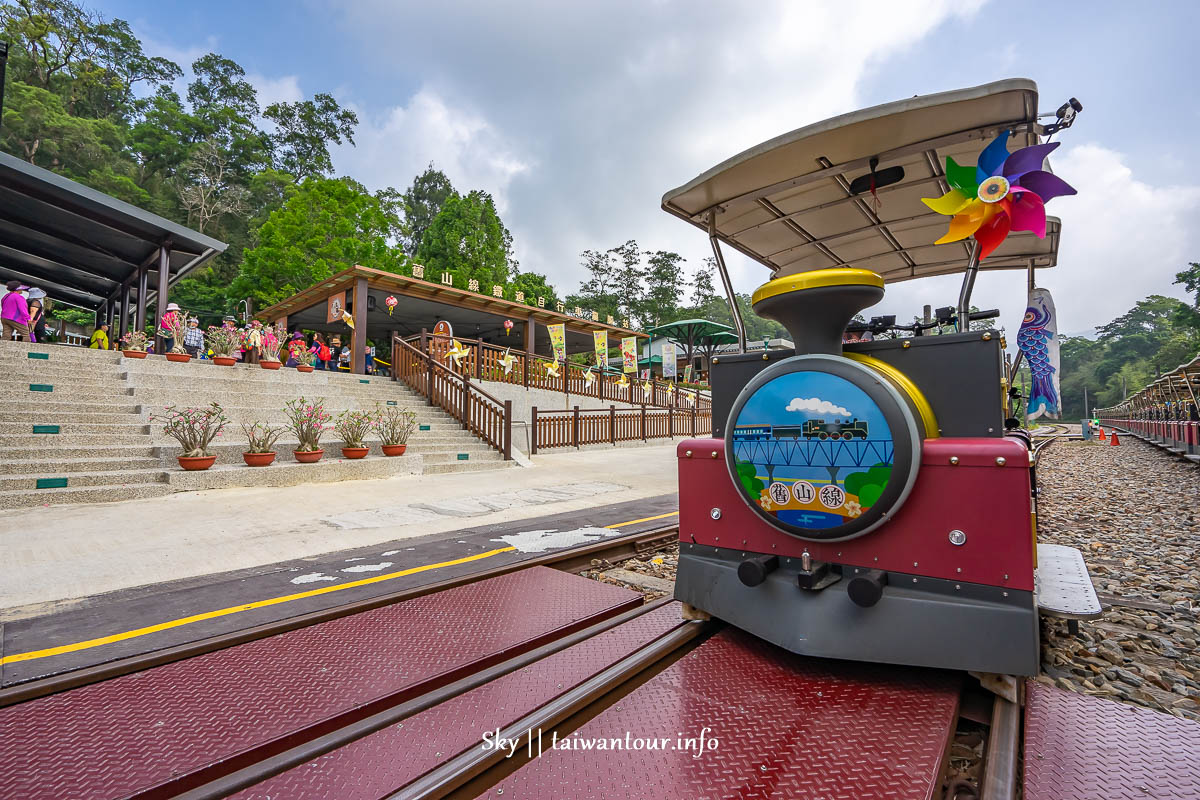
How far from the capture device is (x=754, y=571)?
2023 mm

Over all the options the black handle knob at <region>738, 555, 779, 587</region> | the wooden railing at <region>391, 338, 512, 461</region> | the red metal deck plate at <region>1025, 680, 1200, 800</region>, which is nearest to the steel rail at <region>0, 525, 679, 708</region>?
the black handle knob at <region>738, 555, 779, 587</region>

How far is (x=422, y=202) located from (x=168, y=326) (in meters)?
39.0

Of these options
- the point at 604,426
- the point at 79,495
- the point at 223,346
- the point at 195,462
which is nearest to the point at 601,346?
the point at 604,426

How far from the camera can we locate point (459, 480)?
8.03m

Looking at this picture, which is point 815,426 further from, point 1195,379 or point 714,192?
point 1195,379

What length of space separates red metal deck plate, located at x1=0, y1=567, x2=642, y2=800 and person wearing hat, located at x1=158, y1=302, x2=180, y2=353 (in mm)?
10292

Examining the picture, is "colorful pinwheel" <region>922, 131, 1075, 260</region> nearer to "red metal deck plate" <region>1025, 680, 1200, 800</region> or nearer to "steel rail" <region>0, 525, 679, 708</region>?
"red metal deck plate" <region>1025, 680, 1200, 800</region>

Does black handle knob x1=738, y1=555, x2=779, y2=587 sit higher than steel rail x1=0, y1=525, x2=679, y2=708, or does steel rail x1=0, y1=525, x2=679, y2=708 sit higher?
black handle knob x1=738, y1=555, x2=779, y2=587

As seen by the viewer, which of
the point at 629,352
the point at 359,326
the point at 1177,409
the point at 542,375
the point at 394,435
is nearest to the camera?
the point at 394,435

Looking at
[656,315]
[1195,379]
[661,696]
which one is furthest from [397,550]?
[656,315]

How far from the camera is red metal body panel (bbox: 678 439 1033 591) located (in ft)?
5.50

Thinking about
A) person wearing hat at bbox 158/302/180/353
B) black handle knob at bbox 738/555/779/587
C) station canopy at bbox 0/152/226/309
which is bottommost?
black handle knob at bbox 738/555/779/587

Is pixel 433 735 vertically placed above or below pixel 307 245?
below

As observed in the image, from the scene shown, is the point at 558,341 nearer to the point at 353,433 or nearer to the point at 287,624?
the point at 353,433
